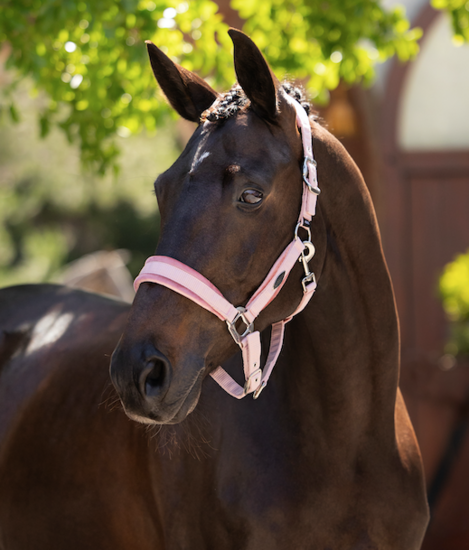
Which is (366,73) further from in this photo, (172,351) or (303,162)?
(172,351)

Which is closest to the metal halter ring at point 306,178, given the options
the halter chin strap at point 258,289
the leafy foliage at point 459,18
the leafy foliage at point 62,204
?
the halter chin strap at point 258,289

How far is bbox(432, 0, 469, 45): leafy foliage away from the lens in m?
3.29

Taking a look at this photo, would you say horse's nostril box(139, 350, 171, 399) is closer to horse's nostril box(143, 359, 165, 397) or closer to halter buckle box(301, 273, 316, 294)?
horse's nostril box(143, 359, 165, 397)

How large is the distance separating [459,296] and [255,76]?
3786 mm

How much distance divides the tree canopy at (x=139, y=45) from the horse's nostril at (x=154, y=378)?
6.28ft

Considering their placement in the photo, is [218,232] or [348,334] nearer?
[218,232]

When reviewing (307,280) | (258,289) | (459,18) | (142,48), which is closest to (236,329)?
(258,289)

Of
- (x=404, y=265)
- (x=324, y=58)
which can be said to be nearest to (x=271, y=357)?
(x=324, y=58)

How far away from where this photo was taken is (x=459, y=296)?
16.2 ft

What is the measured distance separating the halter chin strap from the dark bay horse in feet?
0.07

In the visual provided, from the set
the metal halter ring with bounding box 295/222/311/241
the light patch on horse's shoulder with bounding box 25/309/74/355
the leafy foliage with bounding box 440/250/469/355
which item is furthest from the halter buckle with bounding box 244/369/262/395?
the leafy foliage with bounding box 440/250/469/355

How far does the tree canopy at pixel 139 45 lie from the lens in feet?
9.84

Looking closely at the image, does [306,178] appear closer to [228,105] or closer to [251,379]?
[228,105]

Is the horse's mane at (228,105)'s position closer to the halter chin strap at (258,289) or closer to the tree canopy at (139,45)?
the halter chin strap at (258,289)
